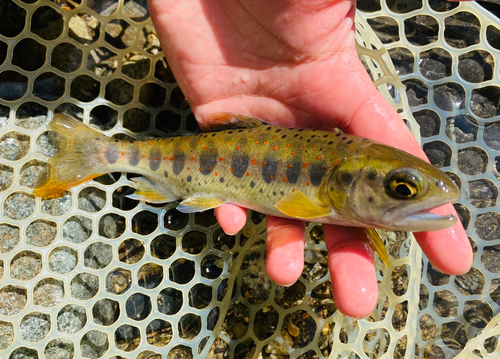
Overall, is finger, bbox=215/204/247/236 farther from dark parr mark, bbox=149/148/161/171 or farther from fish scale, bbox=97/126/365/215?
dark parr mark, bbox=149/148/161/171

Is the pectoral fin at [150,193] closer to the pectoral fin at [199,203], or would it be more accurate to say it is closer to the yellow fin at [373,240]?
the pectoral fin at [199,203]

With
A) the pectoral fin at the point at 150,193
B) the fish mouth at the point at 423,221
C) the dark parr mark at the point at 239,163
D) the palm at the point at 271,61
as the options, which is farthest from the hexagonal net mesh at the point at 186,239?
the fish mouth at the point at 423,221

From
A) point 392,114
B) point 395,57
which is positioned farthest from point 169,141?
point 395,57

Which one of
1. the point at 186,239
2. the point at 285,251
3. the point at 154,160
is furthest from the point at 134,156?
the point at 285,251

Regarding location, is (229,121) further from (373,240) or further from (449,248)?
(449,248)

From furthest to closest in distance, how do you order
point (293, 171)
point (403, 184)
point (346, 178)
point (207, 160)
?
point (207, 160) < point (293, 171) < point (346, 178) < point (403, 184)
